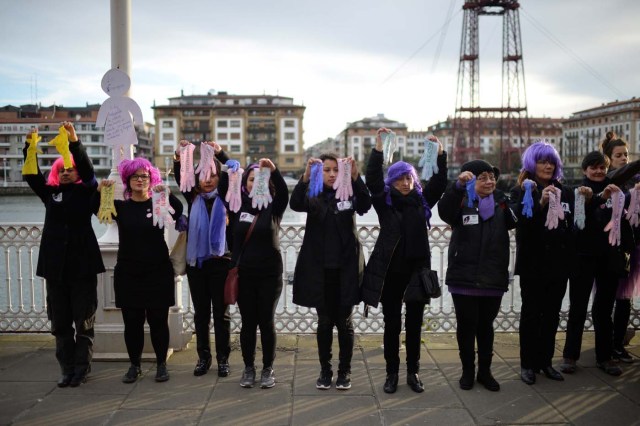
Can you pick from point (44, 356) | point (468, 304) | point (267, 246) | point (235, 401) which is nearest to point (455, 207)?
point (468, 304)

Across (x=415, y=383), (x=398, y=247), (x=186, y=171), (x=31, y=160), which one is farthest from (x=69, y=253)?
(x=415, y=383)

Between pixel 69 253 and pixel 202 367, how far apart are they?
4.47 ft

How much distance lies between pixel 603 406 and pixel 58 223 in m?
4.14

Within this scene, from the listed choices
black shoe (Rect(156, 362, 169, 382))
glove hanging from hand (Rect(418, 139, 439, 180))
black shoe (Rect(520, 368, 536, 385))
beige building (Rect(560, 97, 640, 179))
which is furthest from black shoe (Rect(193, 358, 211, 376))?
beige building (Rect(560, 97, 640, 179))

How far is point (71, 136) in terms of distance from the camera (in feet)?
13.1

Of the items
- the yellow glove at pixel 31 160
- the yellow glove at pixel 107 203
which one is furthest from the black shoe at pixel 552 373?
the yellow glove at pixel 31 160

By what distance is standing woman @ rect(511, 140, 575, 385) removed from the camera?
157 inches

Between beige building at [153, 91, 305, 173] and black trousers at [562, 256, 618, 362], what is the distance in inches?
3798

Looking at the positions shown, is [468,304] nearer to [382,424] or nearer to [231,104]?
[382,424]

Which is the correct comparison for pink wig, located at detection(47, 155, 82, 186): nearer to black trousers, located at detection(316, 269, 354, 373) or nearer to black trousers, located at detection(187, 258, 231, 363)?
black trousers, located at detection(187, 258, 231, 363)

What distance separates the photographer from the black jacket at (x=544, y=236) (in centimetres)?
399

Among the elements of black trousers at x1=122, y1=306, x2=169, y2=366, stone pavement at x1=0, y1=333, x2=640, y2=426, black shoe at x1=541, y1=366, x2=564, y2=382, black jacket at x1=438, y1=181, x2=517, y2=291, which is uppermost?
black jacket at x1=438, y1=181, x2=517, y2=291

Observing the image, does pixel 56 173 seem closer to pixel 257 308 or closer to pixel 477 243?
pixel 257 308

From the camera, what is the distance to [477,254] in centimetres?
387
